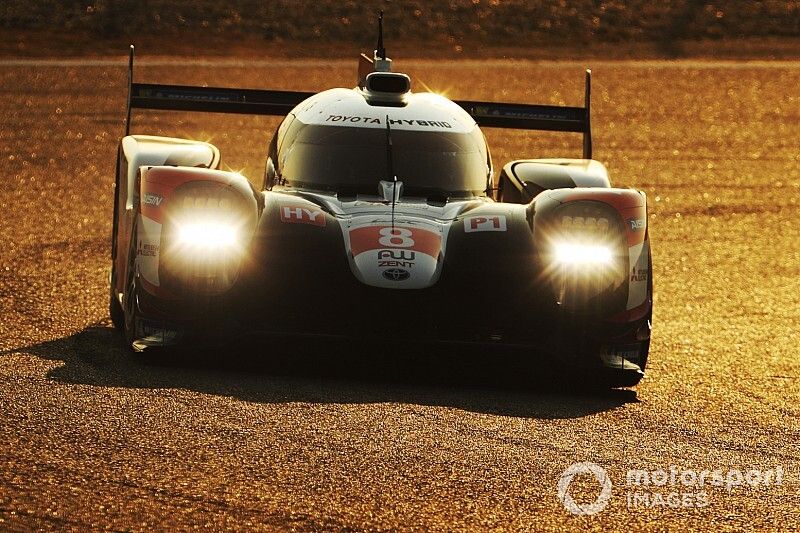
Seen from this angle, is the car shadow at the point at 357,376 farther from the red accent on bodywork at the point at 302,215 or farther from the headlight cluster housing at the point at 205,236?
the red accent on bodywork at the point at 302,215

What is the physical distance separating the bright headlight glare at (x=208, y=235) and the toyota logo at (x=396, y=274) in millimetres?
744

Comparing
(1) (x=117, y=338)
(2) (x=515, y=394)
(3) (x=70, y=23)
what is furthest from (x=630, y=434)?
(3) (x=70, y=23)

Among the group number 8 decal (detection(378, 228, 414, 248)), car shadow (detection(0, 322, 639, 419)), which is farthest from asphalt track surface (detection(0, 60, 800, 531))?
number 8 decal (detection(378, 228, 414, 248))

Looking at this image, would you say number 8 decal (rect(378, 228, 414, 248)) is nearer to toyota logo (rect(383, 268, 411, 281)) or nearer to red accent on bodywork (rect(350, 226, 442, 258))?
red accent on bodywork (rect(350, 226, 442, 258))

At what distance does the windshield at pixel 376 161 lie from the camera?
9219mm

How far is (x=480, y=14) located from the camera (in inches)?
1367

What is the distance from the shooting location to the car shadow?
7316 millimetres

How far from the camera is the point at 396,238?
8.02m

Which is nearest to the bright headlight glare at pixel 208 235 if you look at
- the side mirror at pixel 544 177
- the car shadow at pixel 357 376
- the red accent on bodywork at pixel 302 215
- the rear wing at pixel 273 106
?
the red accent on bodywork at pixel 302 215

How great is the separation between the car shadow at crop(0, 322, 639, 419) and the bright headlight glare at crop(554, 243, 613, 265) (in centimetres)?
52

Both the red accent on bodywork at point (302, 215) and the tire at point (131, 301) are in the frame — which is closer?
the tire at point (131, 301)

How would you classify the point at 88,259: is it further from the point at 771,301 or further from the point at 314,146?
the point at 771,301
